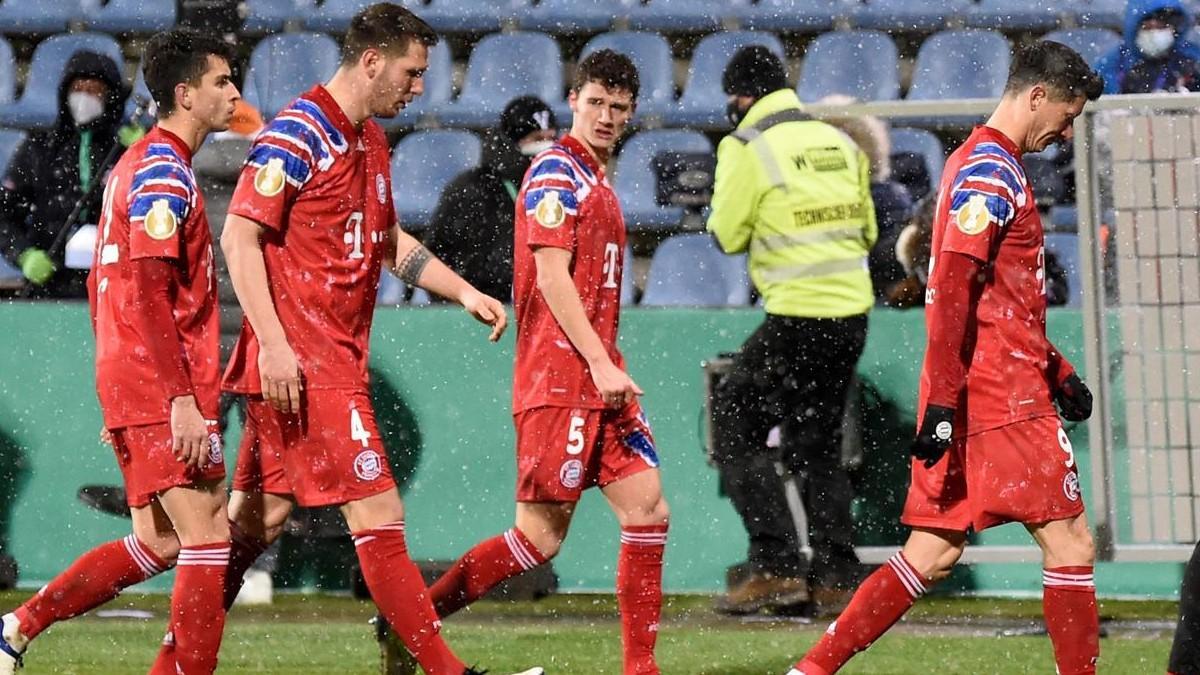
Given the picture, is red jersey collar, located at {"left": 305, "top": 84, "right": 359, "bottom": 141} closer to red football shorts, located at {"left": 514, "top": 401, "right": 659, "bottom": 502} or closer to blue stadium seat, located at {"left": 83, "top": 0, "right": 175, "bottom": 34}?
red football shorts, located at {"left": 514, "top": 401, "right": 659, "bottom": 502}

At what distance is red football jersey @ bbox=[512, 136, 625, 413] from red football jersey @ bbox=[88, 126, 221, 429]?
1043 mm

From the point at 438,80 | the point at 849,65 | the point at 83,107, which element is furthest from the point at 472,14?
the point at 83,107

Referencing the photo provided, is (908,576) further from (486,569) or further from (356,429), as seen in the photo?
(356,429)

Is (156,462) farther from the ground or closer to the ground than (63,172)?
closer to the ground

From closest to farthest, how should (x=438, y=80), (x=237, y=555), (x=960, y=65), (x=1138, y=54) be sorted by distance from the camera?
(x=237, y=555)
(x=1138, y=54)
(x=960, y=65)
(x=438, y=80)

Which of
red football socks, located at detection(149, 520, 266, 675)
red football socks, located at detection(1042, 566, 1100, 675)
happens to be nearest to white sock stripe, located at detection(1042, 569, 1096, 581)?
red football socks, located at detection(1042, 566, 1100, 675)

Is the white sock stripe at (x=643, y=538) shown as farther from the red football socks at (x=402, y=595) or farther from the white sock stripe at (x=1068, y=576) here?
the white sock stripe at (x=1068, y=576)

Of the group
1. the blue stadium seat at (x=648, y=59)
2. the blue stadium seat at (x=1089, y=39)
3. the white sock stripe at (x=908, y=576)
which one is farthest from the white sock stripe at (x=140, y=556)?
the blue stadium seat at (x=1089, y=39)

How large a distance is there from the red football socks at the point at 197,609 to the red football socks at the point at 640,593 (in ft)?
4.16

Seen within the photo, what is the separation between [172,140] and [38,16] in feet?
25.9

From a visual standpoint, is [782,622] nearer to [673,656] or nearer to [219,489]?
[673,656]

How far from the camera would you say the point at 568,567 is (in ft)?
30.2

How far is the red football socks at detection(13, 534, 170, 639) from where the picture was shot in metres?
5.99

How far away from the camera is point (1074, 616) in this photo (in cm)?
558
